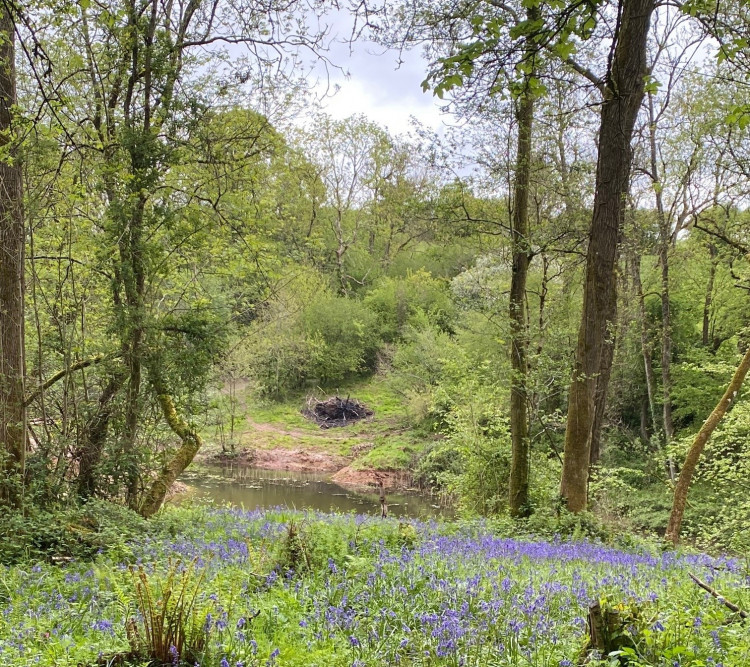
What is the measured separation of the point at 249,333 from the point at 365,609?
8.06m

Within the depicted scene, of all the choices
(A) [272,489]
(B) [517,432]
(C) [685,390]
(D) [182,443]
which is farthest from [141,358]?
(C) [685,390]

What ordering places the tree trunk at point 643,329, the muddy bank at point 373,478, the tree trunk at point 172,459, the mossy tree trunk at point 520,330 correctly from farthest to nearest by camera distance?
the muddy bank at point 373,478, the tree trunk at point 643,329, the mossy tree trunk at point 520,330, the tree trunk at point 172,459

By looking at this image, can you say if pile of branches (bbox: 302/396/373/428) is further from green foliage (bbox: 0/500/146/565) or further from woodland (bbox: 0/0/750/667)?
green foliage (bbox: 0/500/146/565)

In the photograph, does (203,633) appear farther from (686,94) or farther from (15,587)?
(686,94)

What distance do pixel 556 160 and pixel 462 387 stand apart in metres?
6.13

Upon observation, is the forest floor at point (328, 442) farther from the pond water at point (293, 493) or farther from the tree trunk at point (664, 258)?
the tree trunk at point (664, 258)

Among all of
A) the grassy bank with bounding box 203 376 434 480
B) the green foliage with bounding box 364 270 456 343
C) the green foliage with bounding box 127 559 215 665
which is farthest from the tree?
the green foliage with bounding box 364 270 456 343

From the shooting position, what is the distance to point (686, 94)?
58.0 ft

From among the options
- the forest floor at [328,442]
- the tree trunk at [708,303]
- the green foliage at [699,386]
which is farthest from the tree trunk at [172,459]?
the tree trunk at [708,303]

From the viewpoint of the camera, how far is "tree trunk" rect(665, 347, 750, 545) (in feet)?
26.3

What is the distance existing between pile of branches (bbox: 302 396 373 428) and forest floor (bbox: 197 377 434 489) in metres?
0.53

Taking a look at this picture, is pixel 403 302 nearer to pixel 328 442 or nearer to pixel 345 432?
pixel 345 432

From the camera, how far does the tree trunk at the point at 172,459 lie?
A: 29.1 ft

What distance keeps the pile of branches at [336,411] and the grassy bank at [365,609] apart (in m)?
31.0
